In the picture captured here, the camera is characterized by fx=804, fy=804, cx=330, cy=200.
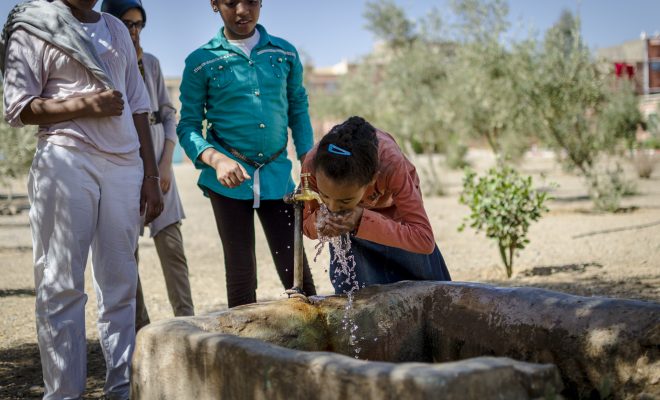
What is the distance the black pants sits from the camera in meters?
3.63

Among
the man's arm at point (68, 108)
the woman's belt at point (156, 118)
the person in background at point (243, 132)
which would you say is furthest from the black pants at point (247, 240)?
the woman's belt at point (156, 118)

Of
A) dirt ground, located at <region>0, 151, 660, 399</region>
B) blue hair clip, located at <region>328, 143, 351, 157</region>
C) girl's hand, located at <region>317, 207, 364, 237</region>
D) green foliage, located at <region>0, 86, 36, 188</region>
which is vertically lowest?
dirt ground, located at <region>0, 151, 660, 399</region>

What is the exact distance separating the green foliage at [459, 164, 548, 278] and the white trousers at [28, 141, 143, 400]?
185 inches

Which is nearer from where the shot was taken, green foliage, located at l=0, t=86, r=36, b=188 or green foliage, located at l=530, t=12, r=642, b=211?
green foliage, located at l=530, t=12, r=642, b=211

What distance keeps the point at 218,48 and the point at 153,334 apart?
1699 mm

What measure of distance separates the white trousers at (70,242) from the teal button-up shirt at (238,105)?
1.83 feet

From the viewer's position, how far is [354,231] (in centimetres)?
303

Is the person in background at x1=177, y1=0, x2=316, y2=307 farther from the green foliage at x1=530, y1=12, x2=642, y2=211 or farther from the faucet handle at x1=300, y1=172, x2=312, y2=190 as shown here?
the green foliage at x1=530, y1=12, x2=642, y2=211

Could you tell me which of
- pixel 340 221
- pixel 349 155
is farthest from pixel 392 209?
pixel 349 155

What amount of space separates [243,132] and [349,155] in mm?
1021

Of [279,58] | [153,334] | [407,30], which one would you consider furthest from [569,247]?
[407,30]

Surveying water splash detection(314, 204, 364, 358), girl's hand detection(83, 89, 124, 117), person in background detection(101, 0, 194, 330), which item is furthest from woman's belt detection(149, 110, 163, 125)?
water splash detection(314, 204, 364, 358)

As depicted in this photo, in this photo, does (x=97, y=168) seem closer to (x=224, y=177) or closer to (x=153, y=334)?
(x=224, y=177)

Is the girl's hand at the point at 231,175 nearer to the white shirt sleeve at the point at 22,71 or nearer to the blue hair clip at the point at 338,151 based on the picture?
the blue hair clip at the point at 338,151
